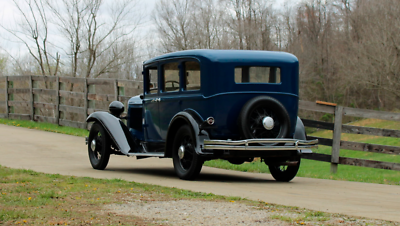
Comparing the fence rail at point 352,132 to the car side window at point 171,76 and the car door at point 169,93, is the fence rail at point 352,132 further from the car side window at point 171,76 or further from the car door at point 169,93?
the car side window at point 171,76

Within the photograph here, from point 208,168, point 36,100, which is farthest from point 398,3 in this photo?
point 208,168

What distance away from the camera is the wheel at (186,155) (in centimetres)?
806

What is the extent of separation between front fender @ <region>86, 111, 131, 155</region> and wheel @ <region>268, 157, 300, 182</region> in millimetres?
2531

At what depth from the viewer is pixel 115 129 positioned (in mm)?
9695

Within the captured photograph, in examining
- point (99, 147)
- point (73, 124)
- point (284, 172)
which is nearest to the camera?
point (284, 172)

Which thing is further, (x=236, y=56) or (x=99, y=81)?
(x=99, y=81)

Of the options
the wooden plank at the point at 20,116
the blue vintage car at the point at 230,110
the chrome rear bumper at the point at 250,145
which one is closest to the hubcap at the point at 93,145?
the blue vintage car at the point at 230,110

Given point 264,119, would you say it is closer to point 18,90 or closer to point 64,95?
point 64,95

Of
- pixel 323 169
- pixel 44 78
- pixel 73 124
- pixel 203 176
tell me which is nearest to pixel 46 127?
pixel 73 124

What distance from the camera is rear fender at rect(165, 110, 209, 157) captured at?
795cm

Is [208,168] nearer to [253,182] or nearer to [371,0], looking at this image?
[253,182]

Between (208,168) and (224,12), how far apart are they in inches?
1362

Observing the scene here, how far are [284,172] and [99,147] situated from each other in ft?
11.2

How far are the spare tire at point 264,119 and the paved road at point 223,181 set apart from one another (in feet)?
2.54
